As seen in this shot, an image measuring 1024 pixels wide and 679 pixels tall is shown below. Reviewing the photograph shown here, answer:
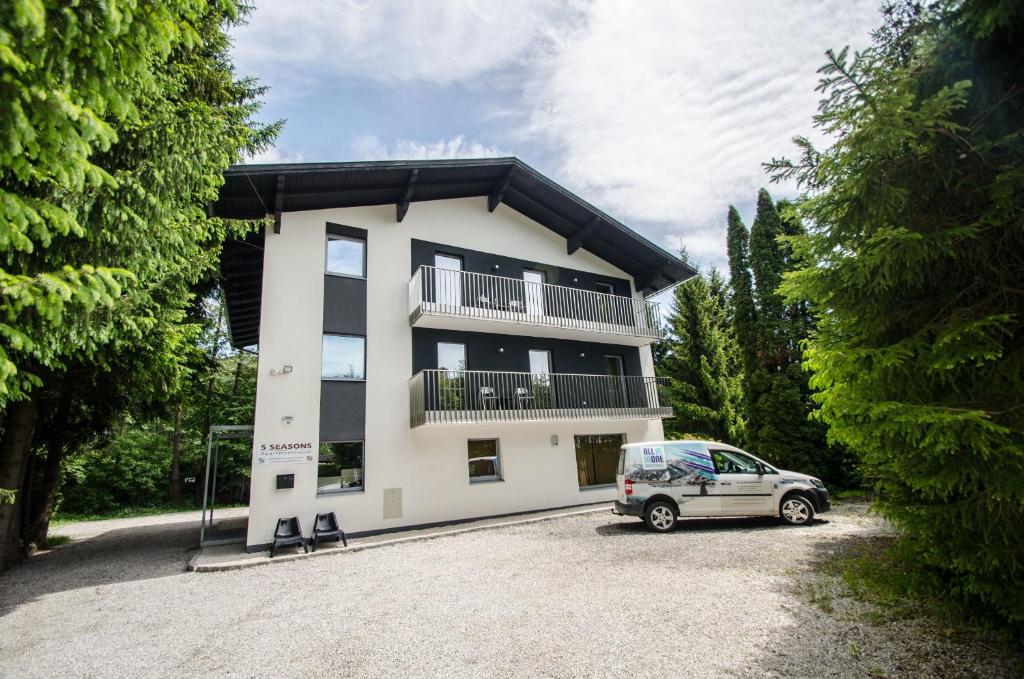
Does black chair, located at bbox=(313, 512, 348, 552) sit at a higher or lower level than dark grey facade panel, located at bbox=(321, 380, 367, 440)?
lower

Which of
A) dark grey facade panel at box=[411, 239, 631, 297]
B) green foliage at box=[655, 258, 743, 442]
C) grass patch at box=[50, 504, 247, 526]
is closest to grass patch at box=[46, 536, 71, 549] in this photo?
grass patch at box=[50, 504, 247, 526]

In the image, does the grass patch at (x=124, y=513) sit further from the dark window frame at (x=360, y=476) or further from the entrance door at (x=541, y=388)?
the entrance door at (x=541, y=388)

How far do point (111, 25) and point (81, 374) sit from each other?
863 cm

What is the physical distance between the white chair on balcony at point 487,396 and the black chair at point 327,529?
174 inches

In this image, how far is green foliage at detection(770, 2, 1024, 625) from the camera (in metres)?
3.40

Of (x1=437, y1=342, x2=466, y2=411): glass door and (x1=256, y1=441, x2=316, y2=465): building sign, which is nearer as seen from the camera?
(x1=256, y1=441, x2=316, y2=465): building sign

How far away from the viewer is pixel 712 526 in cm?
970

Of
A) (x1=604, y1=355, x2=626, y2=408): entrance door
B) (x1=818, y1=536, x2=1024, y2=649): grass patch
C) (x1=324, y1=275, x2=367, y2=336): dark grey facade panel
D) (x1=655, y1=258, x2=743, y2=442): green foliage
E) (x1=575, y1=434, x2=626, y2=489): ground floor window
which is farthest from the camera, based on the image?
(x1=655, y1=258, x2=743, y2=442): green foliage

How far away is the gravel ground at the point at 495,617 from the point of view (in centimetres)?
420

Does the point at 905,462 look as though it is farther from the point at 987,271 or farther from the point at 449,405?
the point at 449,405

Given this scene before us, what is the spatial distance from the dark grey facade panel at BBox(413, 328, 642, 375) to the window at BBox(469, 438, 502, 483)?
213 centimetres

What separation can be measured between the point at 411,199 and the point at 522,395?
21.9 ft

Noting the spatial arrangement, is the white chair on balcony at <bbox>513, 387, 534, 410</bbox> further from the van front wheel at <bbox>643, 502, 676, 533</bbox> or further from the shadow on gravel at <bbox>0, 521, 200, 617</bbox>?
the shadow on gravel at <bbox>0, 521, 200, 617</bbox>

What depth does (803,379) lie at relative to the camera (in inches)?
576
